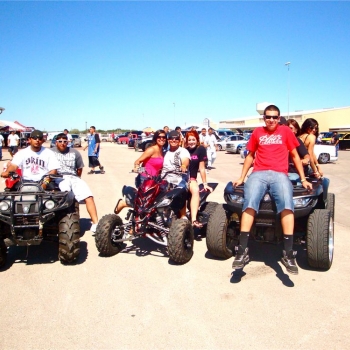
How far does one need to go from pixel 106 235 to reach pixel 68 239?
1.76 ft

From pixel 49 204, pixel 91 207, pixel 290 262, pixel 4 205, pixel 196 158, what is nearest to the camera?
pixel 290 262

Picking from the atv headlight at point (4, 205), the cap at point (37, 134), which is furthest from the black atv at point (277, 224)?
the cap at point (37, 134)

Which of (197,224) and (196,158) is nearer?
(197,224)

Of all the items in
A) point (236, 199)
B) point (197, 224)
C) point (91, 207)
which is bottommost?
point (197, 224)

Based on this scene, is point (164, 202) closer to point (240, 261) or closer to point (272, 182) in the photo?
point (240, 261)

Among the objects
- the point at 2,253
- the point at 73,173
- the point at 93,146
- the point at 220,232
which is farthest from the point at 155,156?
the point at 93,146

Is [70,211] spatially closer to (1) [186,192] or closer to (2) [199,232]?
(1) [186,192]

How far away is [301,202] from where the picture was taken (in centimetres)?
446

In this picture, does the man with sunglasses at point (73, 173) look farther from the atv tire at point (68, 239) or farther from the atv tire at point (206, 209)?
the atv tire at point (206, 209)

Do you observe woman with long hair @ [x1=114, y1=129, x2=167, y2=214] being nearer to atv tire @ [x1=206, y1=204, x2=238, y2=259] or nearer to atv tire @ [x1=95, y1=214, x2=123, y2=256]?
atv tire @ [x1=95, y1=214, x2=123, y2=256]

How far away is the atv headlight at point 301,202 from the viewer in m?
4.44

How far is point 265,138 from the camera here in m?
4.57

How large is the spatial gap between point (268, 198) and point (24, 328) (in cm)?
293

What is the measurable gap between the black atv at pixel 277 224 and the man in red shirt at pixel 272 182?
0.53 feet
